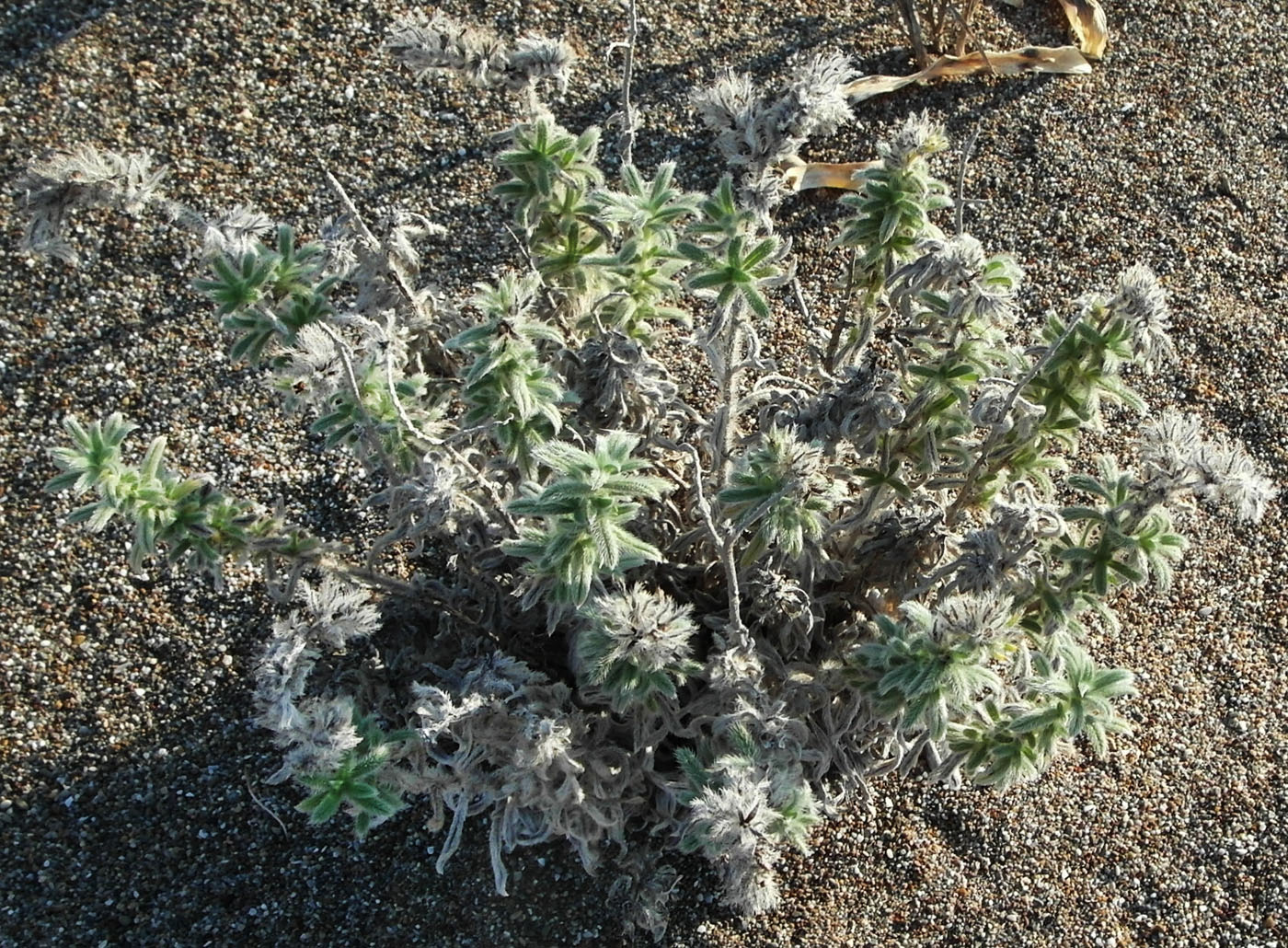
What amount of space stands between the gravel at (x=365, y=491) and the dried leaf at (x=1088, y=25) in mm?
68

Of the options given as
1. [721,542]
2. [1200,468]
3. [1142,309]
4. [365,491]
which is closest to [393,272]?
[721,542]

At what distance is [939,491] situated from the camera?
2.81 metres

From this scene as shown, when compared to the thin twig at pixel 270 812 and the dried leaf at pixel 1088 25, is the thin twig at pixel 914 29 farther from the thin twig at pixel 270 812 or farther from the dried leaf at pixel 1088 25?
the thin twig at pixel 270 812

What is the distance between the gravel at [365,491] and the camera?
2.90 m

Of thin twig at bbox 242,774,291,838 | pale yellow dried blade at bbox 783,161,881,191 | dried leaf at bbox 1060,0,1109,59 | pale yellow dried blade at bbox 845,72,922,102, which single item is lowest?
thin twig at bbox 242,774,291,838

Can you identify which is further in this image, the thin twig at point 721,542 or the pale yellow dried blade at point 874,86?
the pale yellow dried blade at point 874,86

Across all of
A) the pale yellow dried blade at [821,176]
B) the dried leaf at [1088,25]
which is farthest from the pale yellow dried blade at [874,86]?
the dried leaf at [1088,25]

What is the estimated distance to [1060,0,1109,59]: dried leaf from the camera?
4.24m

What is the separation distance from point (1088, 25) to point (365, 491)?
2.81m

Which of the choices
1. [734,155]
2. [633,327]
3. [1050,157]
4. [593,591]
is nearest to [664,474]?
[633,327]

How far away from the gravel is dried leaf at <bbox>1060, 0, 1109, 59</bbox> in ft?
0.22

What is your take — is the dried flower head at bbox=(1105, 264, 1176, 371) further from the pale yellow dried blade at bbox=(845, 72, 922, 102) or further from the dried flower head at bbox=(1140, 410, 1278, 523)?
the pale yellow dried blade at bbox=(845, 72, 922, 102)

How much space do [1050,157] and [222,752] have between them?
9.62ft

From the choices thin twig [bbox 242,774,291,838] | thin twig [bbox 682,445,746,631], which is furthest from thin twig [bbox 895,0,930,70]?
thin twig [bbox 242,774,291,838]
